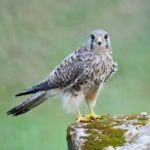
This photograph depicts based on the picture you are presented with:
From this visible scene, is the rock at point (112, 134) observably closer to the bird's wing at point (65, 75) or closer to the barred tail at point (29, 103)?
the bird's wing at point (65, 75)

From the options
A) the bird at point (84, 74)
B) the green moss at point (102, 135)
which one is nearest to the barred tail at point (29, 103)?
the bird at point (84, 74)

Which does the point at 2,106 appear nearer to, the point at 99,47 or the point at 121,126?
the point at 99,47

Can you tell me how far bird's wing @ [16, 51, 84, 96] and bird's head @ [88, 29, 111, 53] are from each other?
24cm

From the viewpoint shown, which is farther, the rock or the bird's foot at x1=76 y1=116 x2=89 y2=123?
the bird's foot at x1=76 y1=116 x2=89 y2=123

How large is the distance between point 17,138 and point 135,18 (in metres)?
11.1

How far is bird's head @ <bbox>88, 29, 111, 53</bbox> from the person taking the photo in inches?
468

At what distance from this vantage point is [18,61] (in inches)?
929

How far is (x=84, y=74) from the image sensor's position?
12.1 m

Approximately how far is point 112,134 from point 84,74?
6.26 ft

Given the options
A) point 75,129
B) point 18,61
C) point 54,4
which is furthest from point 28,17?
point 75,129

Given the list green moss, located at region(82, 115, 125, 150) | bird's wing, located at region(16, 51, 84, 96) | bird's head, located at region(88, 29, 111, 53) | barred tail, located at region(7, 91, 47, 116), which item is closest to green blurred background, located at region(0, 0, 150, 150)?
barred tail, located at region(7, 91, 47, 116)

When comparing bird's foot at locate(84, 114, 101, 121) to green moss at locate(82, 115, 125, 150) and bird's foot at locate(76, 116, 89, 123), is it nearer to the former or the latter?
bird's foot at locate(76, 116, 89, 123)

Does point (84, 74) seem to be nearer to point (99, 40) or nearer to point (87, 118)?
point (99, 40)

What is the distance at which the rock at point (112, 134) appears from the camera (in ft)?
32.8
